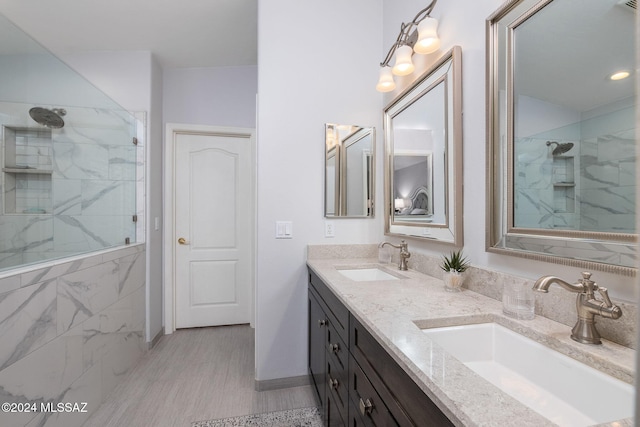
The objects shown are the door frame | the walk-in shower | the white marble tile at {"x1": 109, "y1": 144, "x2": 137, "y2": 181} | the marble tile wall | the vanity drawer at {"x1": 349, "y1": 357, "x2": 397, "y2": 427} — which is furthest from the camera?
the door frame

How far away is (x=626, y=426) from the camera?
→ 0.40 m

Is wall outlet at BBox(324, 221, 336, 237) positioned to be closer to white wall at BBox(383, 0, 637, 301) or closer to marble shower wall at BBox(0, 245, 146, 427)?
white wall at BBox(383, 0, 637, 301)

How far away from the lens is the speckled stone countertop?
456 millimetres

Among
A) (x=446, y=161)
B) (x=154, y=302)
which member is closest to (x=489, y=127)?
(x=446, y=161)

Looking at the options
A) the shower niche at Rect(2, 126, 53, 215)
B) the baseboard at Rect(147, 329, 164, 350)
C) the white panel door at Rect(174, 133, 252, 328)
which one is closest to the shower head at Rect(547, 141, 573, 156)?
the shower niche at Rect(2, 126, 53, 215)

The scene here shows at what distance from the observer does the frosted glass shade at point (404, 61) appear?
1.50m

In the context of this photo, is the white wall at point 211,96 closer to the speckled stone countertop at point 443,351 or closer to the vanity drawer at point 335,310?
the vanity drawer at point 335,310

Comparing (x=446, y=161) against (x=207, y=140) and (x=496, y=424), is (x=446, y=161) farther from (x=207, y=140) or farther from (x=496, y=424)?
(x=207, y=140)

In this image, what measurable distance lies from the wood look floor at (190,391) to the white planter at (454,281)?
4.03 feet

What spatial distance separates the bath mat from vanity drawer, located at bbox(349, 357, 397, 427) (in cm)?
69

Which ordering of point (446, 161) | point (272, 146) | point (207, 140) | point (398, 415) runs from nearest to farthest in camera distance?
point (398, 415)
point (446, 161)
point (272, 146)
point (207, 140)

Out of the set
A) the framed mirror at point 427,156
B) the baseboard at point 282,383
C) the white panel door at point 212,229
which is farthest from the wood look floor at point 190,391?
the framed mirror at point 427,156

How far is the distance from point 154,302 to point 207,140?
168 cm

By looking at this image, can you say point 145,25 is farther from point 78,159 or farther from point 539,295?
point 539,295
